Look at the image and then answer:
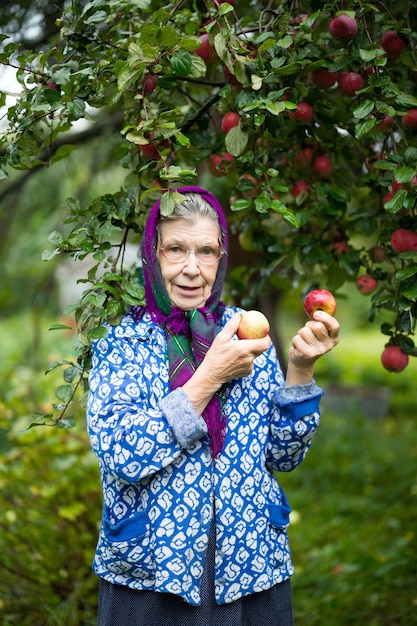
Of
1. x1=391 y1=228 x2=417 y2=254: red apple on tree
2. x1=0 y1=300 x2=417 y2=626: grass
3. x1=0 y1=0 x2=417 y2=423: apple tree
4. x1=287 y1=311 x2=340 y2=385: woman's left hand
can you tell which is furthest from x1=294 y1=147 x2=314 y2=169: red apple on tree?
x1=0 y1=300 x2=417 y2=626: grass

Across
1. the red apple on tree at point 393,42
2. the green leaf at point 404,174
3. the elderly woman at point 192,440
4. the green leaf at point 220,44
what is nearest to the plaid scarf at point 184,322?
the elderly woman at point 192,440

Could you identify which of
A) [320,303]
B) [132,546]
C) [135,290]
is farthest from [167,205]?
[132,546]

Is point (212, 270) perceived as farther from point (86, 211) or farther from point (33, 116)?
point (33, 116)

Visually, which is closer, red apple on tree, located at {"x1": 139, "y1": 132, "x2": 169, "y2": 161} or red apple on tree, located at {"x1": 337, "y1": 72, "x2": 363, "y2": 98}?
red apple on tree, located at {"x1": 139, "y1": 132, "x2": 169, "y2": 161}

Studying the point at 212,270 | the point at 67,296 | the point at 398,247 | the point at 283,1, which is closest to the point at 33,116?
the point at 212,270

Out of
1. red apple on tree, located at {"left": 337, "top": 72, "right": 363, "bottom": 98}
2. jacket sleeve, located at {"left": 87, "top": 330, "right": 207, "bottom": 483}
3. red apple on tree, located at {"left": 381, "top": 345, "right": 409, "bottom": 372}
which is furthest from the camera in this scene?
red apple on tree, located at {"left": 381, "top": 345, "right": 409, "bottom": 372}

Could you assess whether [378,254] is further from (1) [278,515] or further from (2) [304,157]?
(1) [278,515]

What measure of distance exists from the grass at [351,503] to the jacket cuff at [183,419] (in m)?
1.65

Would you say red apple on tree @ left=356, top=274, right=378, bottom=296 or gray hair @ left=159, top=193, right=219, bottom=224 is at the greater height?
gray hair @ left=159, top=193, right=219, bottom=224

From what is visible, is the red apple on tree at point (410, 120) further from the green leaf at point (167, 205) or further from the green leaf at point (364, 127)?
the green leaf at point (167, 205)

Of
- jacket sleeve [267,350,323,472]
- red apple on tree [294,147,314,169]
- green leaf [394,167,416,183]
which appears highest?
red apple on tree [294,147,314,169]

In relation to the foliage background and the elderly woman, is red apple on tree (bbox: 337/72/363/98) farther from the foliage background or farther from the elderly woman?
the elderly woman

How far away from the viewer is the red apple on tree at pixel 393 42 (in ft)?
6.49

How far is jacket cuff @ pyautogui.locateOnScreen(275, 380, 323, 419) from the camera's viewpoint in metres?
1.75
